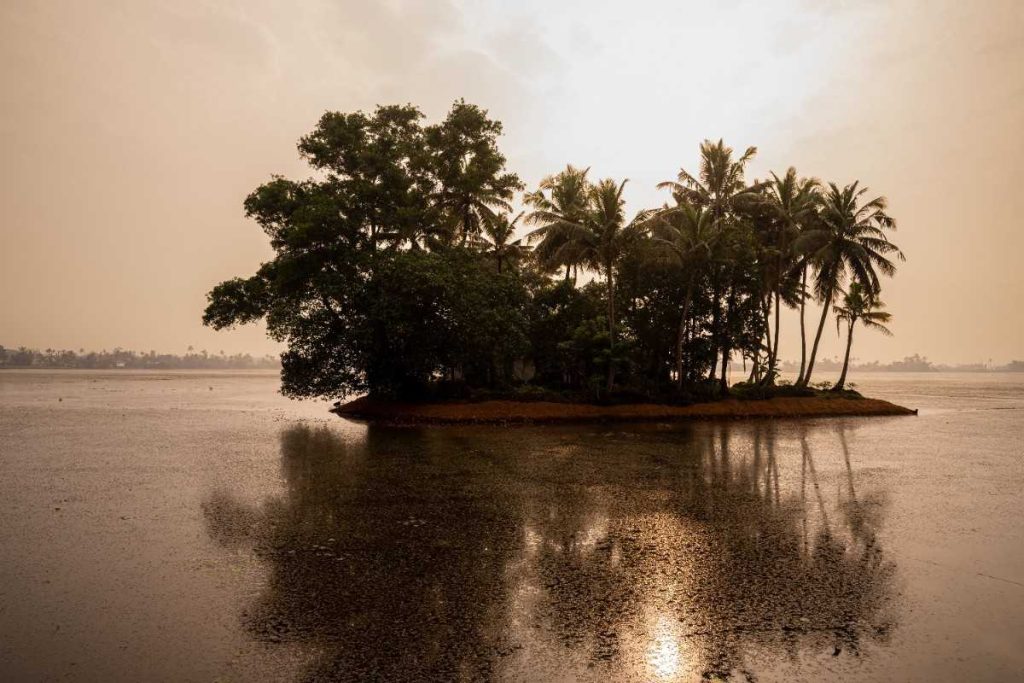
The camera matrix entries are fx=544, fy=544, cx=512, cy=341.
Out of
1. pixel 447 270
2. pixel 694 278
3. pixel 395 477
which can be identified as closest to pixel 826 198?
pixel 694 278

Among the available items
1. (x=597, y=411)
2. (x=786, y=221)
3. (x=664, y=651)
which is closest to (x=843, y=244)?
(x=786, y=221)

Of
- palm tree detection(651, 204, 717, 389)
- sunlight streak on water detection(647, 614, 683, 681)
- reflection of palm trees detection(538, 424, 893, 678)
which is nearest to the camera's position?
sunlight streak on water detection(647, 614, 683, 681)

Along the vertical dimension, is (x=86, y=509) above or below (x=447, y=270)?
below

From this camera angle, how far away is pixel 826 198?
34094 millimetres

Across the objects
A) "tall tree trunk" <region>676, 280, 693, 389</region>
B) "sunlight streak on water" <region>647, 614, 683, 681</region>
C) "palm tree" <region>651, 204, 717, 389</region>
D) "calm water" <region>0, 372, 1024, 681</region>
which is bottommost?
"calm water" <region>0, 372, 1024, 681</region>

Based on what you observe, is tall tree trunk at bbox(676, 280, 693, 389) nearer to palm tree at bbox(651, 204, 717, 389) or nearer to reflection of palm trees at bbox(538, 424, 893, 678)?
palm tree at bbox(651, 204, 717, 389)

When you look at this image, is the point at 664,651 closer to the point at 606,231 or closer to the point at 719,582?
the point at 719,582

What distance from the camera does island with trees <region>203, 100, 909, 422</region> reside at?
2661 centimetres

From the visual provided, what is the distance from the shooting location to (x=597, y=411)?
26484mm

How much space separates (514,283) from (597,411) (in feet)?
25.8

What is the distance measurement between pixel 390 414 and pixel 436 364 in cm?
335

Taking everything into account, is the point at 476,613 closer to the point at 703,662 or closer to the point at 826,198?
the point at 703,662

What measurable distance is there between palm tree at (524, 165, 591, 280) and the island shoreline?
8396mm

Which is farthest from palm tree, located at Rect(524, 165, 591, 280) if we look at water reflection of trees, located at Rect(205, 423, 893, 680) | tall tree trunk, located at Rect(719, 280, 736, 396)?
water reflection of trees, located at Rect(205, 423, 893, 680)
